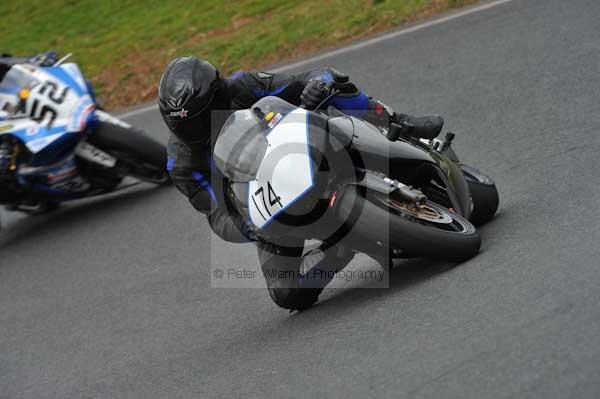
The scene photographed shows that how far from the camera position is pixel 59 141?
27.3 ft

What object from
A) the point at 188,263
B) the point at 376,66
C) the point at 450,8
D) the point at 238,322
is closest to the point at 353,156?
the point at 238,322

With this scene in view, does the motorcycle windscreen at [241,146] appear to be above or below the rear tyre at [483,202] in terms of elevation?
above

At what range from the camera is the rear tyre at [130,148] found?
27.8 ft

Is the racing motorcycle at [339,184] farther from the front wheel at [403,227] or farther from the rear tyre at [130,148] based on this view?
the rear tyre at [130,148]

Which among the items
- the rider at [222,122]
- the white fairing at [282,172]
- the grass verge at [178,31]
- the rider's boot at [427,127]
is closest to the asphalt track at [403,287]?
the rider at [222,122]

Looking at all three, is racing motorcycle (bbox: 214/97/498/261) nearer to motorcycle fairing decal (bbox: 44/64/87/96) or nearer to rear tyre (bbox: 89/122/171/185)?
rear tyre (bbox: 89/122/171/185)

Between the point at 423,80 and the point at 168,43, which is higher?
the point at 423,80

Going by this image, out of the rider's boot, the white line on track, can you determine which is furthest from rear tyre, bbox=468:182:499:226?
the white line on track

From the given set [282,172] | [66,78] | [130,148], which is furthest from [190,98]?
[66,78]

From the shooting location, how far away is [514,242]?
5203mm

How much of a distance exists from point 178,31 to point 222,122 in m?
8.04

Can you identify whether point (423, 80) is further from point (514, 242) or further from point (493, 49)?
point (514, 242)

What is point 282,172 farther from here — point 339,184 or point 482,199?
point 482,199

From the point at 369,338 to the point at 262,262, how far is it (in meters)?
1.15
